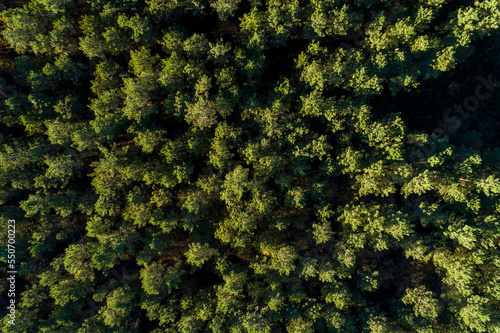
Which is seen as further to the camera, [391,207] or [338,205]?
[338,205]

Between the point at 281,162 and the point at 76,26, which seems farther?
the point at 76,26

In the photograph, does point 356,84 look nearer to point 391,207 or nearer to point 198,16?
point 391,207

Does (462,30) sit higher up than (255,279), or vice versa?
(462,30)

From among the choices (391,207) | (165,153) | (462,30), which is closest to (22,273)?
(165,153)

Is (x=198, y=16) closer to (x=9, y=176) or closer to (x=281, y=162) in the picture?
(x=281, y=162)

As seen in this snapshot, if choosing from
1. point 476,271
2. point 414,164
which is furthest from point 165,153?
point 476,271

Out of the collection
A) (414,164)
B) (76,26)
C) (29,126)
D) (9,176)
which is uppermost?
(76,26)
